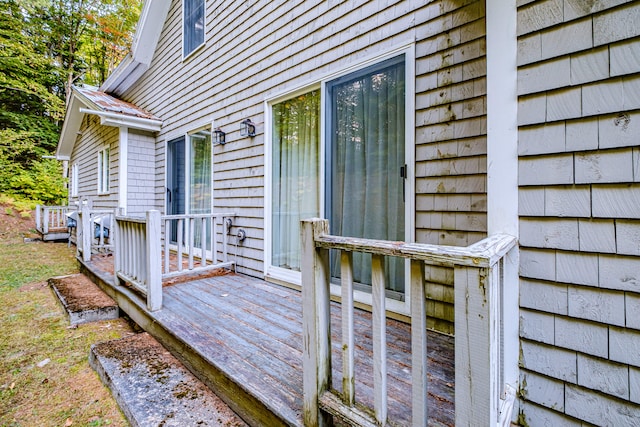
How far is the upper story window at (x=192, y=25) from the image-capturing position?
5.18 metres

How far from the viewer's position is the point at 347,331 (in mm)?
1268

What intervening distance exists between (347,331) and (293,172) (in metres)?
2.44

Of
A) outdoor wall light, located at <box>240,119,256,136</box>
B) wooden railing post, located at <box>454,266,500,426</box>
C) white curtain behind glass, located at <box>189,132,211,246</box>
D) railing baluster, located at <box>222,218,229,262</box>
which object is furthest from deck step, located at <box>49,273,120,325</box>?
wooden railing post, located at <box>454,266,500,426</box>

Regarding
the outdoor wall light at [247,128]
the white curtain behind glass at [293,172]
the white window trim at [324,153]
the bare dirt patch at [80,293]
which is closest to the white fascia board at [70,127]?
the bare dirt patch at [80,293]

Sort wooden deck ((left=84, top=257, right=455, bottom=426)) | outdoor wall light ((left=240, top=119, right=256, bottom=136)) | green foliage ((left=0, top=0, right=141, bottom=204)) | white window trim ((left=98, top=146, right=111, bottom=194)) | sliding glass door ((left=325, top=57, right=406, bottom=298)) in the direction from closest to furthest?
wooden deck ((left=84, top=257, right=455, bottom=426)) < sliding glass door ((left=325, top=57, right=406, bottom=298)) < outdoor wall light ((left=240, top=119, right=256, bottom=136)) < white window trim ((left=98, top=146, right=111, bottom=194)) < green foliage ((left=0, top=0, right=141, bottom=204))

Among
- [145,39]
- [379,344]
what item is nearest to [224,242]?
[379,344]

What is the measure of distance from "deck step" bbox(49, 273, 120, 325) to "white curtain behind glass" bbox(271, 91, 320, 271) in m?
1.99

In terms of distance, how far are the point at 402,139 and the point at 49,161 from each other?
55.0 ft

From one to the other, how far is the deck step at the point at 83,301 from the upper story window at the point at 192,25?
164 inches

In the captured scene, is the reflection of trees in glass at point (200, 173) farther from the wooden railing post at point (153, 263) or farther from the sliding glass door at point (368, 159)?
the sliding glass door at point (368, 159)

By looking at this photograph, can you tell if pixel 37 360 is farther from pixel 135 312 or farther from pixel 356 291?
pixel 356 291

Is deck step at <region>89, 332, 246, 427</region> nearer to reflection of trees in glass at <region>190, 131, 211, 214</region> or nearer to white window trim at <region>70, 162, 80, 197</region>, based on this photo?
reflection of trees in glass at <region>190, 131, 211, 214</region>

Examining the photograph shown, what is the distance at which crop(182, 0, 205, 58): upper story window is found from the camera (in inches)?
204

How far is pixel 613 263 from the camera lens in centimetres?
125
